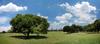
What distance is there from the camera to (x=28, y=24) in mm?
2883

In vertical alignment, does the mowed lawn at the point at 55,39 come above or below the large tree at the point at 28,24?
below

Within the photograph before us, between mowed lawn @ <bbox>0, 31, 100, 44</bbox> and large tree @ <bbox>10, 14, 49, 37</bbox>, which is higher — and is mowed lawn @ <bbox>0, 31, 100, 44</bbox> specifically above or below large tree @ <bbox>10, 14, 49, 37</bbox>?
below

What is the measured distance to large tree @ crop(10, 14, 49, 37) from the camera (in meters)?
2.87

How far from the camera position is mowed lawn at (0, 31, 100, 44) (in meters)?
2.85

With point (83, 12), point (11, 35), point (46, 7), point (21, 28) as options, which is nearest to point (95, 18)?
point (83, 12)

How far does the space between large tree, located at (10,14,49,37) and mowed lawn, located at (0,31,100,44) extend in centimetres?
11

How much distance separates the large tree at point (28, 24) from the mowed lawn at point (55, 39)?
11cm

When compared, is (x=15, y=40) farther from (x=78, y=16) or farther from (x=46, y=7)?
(x=78, y=16)

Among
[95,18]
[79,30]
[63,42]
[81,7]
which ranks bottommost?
[63,42]

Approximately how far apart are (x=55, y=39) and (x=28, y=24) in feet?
1.87

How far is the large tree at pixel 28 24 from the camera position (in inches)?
113

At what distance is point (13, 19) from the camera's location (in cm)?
286

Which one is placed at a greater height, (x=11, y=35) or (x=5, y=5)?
(x=5, y=5)

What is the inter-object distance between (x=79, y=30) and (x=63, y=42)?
1.27 ft
